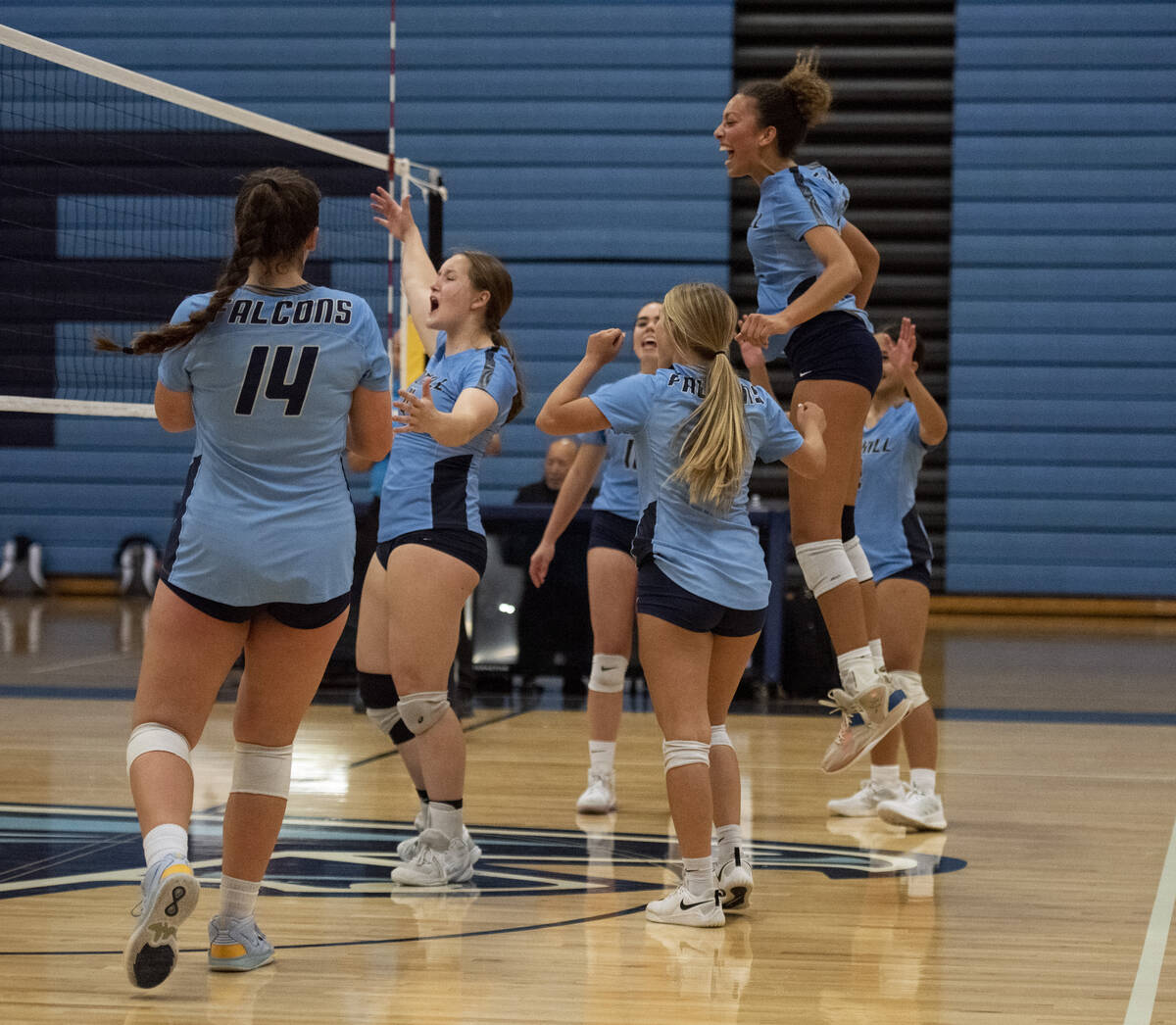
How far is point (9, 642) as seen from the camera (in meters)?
8.80

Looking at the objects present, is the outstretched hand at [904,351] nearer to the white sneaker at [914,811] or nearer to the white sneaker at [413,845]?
the white sneaker at [914,811]

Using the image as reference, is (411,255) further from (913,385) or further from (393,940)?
(393,940)

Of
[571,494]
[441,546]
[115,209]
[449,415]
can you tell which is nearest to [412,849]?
[441,546]

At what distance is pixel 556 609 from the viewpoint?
721cm

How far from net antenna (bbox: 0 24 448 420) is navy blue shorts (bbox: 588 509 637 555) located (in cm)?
531

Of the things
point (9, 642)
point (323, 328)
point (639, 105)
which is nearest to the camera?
point (323, 328)

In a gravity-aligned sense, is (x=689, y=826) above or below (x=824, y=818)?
above

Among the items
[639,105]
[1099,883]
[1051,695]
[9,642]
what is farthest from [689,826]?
[639,105]

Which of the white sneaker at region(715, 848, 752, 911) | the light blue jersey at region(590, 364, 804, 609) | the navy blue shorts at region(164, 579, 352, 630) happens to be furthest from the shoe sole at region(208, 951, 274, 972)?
the light blue jersey at region(590, 364, 804, 609)

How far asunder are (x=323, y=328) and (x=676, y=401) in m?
0.90

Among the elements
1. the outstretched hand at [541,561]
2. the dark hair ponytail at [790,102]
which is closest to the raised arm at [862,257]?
the dark hair ponytail at [790,102]

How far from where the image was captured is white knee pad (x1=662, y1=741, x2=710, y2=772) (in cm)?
324

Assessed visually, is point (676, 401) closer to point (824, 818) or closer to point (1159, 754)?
point (824, 818)

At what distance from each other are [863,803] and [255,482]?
2633 millimetres
